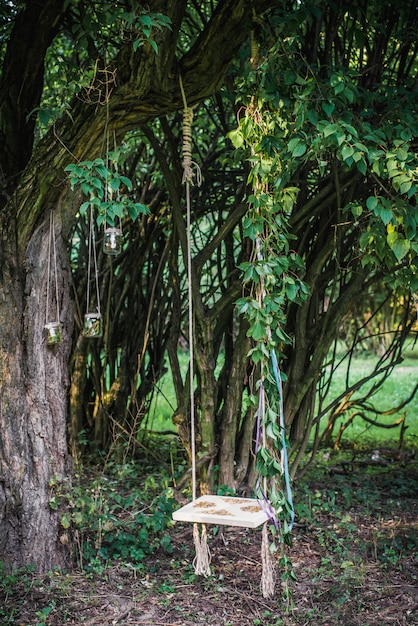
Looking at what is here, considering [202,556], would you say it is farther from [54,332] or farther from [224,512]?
[54,332]

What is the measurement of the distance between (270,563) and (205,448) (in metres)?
0.98

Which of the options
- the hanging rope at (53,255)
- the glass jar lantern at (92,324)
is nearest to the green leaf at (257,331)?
the glass jar lantern at (92,324)

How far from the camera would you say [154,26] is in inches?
104

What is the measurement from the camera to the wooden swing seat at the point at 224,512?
2.51m

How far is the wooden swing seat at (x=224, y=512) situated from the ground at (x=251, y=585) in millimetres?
374

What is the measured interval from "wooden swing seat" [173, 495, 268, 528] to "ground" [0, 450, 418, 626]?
1.23ft

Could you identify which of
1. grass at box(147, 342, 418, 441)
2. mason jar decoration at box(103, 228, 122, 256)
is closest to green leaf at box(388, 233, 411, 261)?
mason jar decoration at box(103, 228, 122, 256)

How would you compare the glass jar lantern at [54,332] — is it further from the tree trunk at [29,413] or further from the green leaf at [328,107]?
the green leaf at [328,107]

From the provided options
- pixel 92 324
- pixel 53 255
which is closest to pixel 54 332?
pixel 92 324

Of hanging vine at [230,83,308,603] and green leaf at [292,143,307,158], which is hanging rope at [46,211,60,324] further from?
green leaf at [292,143,307,158]

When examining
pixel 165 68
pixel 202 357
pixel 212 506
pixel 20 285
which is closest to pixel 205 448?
pixel 202 357

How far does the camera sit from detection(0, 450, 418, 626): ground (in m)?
2.68

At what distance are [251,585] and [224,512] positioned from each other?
526mm

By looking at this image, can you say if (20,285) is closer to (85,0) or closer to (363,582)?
(85,0)
